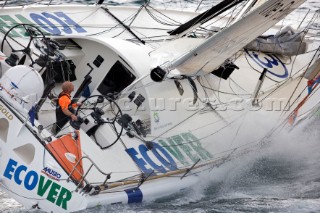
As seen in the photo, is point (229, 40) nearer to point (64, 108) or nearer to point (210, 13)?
point (210, 13)

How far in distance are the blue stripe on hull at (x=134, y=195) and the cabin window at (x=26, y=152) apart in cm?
112

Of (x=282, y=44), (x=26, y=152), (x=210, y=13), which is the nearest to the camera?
(x=26, y=152)

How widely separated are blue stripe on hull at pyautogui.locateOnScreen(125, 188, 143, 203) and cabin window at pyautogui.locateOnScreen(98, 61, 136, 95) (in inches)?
68.2

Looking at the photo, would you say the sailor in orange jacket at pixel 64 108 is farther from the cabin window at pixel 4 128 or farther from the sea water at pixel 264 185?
the sea water at pixel 264 185

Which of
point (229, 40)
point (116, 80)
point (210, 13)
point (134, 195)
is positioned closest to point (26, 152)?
point (134, 195)

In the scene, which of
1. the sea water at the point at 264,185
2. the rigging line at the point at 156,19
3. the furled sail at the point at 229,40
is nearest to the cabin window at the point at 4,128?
the sea water at the point at 264,185

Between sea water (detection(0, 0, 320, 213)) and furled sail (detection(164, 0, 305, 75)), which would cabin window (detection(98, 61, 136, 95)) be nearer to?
furled sail (detection(164, 0, 305, 75))

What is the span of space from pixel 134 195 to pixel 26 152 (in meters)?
1.28

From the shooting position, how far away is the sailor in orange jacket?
927 cm

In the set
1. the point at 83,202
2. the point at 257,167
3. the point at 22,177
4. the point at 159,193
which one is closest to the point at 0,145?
the point at 22,177

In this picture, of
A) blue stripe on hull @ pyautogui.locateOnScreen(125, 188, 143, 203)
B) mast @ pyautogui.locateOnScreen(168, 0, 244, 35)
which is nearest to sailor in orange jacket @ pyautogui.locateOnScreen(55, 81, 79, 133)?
blue stripe on hull @ pyautogui.locateOnScreen(125, 188, 143, 203)

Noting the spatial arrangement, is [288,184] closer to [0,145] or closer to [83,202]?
[83,202]

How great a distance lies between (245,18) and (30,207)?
3.13 meters

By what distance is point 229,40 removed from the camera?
372 inches
